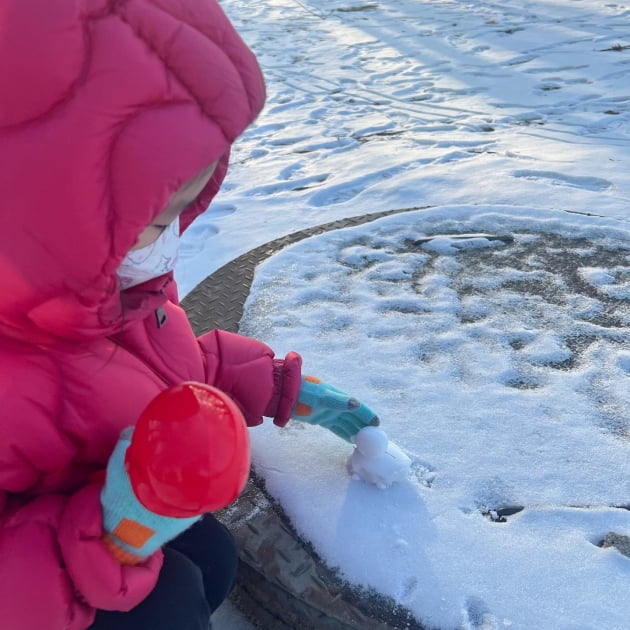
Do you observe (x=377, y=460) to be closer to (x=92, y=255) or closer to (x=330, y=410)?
(x=330, y=410)

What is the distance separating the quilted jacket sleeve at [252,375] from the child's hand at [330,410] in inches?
1.0

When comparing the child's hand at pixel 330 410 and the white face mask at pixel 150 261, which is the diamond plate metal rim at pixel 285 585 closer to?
the child's hand at pixel 330 410

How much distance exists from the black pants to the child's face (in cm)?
57

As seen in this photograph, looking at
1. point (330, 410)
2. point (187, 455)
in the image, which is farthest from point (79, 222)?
point (330, 410)

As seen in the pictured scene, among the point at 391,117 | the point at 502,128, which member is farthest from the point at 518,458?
the point at 391,117

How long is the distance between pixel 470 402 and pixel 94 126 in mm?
1268

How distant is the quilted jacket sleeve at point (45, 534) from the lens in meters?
0.92

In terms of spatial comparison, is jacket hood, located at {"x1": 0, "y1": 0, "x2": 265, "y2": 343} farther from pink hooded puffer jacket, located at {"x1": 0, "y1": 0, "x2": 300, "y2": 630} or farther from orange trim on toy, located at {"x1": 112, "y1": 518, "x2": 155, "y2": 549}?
orange trim on toy, located at {"x1": 112, "y1": 518, "x2": 155, "y2": 549}

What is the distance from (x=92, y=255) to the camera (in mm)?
875

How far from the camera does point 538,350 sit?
6.54 ft

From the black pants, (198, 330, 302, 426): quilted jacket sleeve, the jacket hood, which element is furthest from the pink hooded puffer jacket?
(198, 330, 302, 426): quilted jacket sleeve

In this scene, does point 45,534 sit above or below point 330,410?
above

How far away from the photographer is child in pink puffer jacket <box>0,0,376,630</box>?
82 centimetres

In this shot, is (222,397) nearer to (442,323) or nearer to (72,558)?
(72,558)
